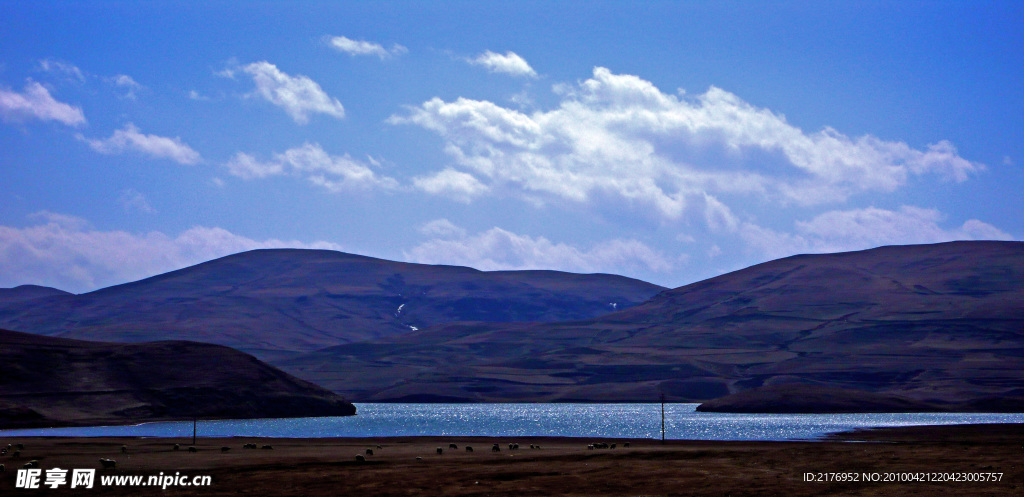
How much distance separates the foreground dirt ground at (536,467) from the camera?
54250mm

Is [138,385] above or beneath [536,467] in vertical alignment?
above

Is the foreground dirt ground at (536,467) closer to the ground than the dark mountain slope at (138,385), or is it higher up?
closer to the ground

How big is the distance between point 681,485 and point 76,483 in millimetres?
32049

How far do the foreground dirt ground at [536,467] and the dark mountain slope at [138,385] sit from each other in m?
57.5

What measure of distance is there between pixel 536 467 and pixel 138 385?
11710 centimetres

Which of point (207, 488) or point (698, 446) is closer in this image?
point (207, 488)

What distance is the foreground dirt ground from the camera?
2136 inches

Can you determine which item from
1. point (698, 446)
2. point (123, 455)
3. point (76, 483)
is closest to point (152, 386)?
point (123, 455)

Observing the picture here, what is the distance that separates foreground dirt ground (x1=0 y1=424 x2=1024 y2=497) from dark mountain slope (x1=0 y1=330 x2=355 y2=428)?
189 feet

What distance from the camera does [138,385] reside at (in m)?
168

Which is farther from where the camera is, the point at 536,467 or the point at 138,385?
the point at 138,385

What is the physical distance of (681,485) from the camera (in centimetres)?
5644

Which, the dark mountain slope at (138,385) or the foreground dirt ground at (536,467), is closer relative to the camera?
the foreground dirt ground at (536,467)

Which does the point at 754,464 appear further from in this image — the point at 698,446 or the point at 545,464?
the point at 698,446
